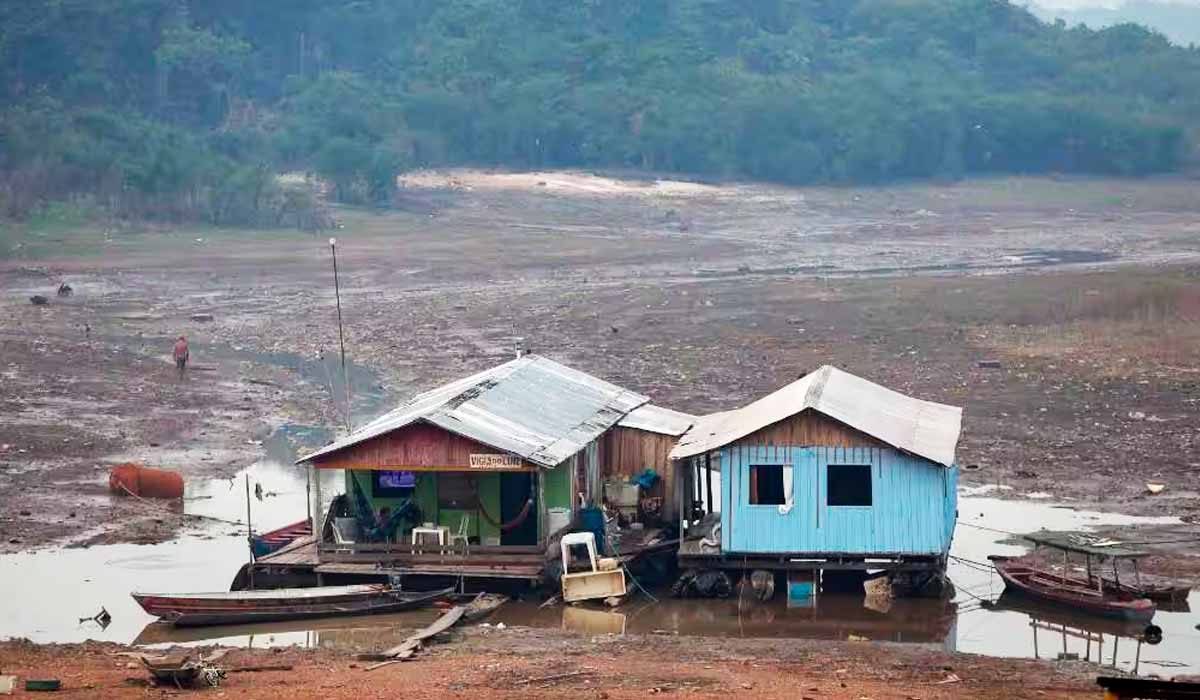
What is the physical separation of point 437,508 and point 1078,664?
8.41 meters

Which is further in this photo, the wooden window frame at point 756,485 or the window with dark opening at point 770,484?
the window with dark opening at point 770,484

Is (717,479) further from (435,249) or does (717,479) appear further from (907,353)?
(435,249)

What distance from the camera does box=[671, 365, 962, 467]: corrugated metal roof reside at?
912 inches

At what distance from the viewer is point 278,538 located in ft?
82.6

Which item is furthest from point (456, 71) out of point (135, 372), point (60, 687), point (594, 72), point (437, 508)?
point (60, 687)

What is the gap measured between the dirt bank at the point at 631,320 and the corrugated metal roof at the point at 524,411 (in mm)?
5166

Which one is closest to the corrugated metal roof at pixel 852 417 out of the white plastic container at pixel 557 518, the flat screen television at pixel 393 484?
the white plastic container at pixel 557 518

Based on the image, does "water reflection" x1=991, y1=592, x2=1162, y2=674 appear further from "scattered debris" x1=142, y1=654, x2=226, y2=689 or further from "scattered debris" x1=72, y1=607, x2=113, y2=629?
"scattered debris" x1=72, y1=607, x2=113, y2=629

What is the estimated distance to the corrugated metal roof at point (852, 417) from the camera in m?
23.2

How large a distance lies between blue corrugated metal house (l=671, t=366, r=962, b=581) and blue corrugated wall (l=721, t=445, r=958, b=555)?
1 centimetres

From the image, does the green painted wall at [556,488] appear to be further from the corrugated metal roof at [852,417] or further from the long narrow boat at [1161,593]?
the long narrow boat at [1161,593]

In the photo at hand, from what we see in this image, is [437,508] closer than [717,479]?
Yes

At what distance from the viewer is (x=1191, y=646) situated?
21.0 meters

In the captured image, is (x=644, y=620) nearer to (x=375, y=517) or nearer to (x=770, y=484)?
(x=770, y=484)
